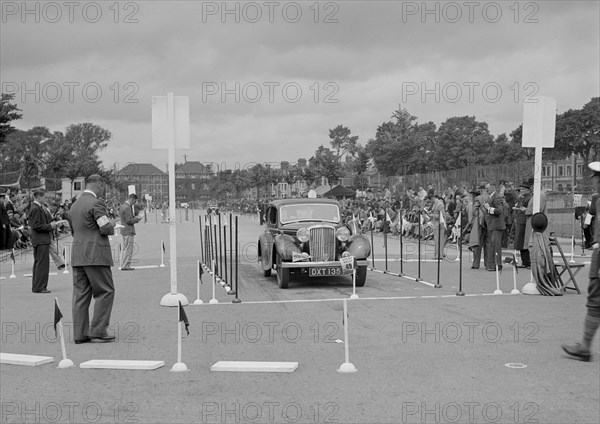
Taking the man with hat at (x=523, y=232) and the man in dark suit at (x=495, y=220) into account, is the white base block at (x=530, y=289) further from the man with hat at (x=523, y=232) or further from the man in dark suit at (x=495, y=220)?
the man with hat at (x=523, y=232)

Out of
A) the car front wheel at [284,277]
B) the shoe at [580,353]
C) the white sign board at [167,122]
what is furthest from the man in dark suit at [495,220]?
the shoe at [580,353]

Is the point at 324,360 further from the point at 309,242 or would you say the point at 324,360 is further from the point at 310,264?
the point at 309,242

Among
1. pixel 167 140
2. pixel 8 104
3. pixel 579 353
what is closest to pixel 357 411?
pixel 579 353

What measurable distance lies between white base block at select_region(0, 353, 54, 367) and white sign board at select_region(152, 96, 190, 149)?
481cm

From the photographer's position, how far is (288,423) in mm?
5609

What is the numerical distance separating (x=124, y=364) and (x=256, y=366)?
56.7 inches

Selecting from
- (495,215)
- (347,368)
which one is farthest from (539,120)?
(347,368)

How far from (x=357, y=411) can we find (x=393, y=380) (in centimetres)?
105

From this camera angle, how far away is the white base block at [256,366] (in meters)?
7.18

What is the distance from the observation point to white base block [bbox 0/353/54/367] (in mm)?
7750

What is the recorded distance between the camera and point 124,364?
7512 mm

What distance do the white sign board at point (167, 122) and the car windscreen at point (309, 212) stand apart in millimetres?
4576

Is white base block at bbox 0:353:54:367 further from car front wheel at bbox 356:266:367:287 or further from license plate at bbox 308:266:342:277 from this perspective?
car front wheel at bbox 356:266:367:287

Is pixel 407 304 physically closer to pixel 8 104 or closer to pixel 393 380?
pixel 393 380
